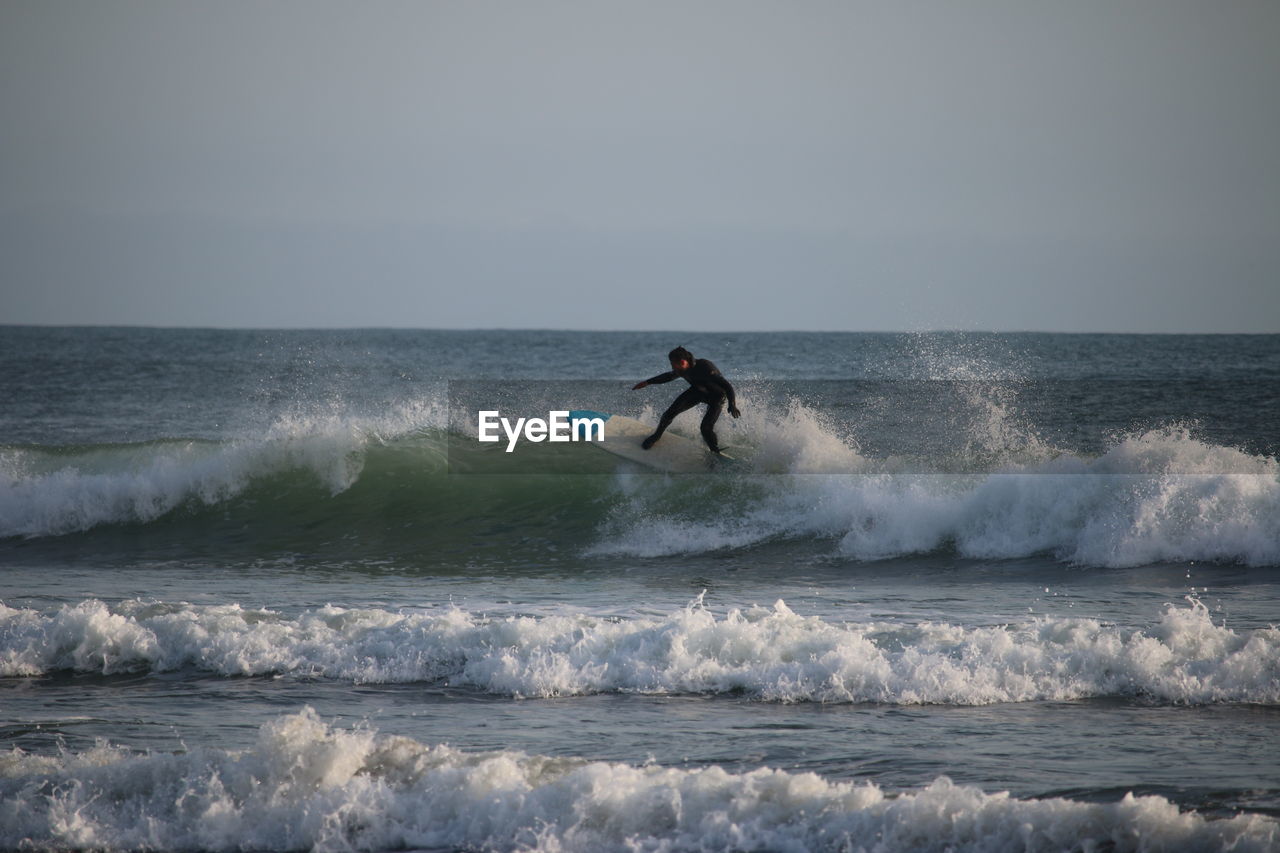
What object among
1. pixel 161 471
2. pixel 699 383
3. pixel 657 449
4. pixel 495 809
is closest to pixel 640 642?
pixel 495 809

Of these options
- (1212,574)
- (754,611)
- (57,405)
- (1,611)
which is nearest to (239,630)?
(1,611)

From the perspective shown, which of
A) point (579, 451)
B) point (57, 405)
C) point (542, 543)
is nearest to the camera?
point (542, 543)

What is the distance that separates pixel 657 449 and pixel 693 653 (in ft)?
21.4

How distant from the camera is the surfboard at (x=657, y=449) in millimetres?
14062

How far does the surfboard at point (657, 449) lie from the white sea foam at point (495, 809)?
8213 mm

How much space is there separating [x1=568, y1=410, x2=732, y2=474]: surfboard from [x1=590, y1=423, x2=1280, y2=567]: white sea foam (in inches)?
17.8

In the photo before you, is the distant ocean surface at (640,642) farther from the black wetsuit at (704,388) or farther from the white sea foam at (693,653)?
the black wetsuit at (704,388)

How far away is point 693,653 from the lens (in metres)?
7.80

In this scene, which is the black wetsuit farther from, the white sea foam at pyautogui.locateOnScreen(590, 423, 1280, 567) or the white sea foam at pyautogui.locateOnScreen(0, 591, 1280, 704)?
the white sea foam at pyautogui.locateOnScreen(0, 591, 1280, 704)

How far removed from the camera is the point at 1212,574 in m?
10.6

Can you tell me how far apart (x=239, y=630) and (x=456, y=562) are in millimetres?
4190

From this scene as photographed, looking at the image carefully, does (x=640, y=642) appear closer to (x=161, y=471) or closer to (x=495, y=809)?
(x=495, y=809)

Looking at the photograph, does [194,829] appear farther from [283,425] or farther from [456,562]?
[283,425]

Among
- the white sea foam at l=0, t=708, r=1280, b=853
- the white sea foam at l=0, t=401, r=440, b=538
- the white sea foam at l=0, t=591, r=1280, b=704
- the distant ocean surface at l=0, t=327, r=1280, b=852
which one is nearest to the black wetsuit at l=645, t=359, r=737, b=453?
the distant ocean surface at l=0, t=327, r=1280, b=852
